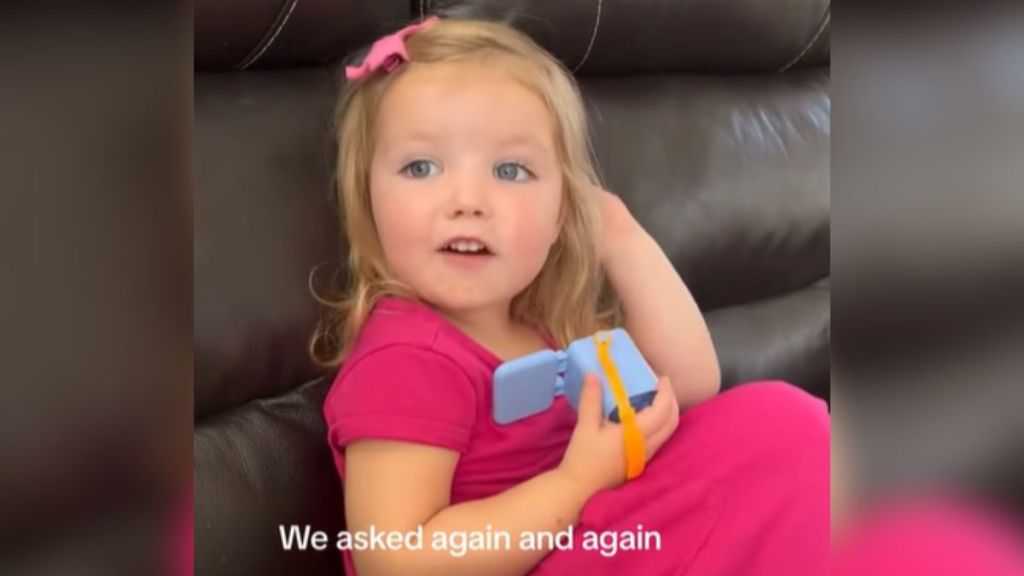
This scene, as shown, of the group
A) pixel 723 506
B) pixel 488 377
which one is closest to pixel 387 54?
pixel 488 377

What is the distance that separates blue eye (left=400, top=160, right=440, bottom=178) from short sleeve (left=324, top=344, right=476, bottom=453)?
0.08 meters

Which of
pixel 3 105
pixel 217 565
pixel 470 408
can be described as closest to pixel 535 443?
pixel 470 408

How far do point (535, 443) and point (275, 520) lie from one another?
0.13m

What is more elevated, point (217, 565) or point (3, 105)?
point (3, 105)

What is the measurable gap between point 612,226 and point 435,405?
129 millimetres

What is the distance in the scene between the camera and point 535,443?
49 cm

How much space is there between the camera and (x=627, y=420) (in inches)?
→ 19.2

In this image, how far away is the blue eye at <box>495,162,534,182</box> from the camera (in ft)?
1.58

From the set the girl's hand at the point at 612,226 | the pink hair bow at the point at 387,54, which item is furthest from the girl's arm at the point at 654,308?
the pink hair bow at the point at 387,54

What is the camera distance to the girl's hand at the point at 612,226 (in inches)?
20.6

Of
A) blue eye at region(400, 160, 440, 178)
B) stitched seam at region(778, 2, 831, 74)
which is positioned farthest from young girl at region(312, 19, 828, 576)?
stitched seam at region(778, 2, 831, 74)

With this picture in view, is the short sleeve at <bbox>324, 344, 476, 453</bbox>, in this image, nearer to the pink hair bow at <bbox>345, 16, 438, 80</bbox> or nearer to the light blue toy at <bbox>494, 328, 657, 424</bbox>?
the light blue toy at <bbox>494, 328, 657, 424</bbox>

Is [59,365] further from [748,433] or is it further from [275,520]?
[748,433]

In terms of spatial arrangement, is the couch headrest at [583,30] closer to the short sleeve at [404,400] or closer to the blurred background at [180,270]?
the blurred background at [180,270]
